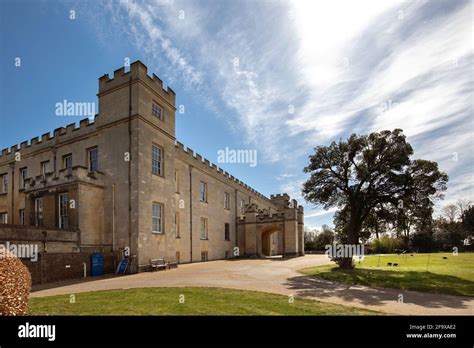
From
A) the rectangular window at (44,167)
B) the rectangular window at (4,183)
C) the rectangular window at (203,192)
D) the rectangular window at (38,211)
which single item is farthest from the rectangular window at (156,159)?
the rectangular window at (4,183)

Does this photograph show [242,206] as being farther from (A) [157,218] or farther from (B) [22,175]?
(B) [22,175]

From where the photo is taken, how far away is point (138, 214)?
1808 cm

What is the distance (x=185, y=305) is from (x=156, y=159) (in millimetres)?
14886

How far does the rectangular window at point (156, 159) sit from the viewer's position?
Result: 2058cm

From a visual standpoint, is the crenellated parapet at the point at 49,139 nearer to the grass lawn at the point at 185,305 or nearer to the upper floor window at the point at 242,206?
the grass lawn at the point at 185,305

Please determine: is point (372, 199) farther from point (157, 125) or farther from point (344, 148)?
point (157, 125)

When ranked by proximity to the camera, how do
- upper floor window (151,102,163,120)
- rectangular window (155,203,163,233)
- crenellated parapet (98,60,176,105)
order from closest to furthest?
1. crenellated parapet (98,60,176,105)
2. rectangular window (155,203,163,233)
3. upper floor window (151,102,163,120)

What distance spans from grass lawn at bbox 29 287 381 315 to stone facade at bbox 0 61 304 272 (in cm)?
748

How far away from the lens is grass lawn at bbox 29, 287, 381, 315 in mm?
7016
